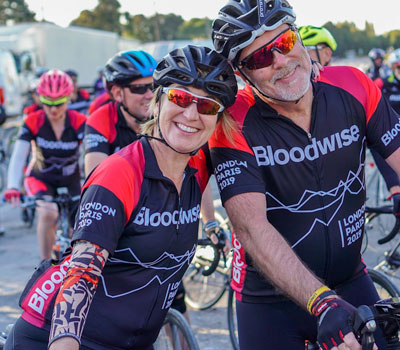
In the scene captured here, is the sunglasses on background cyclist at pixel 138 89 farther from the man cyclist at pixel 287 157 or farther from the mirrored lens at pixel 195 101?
the mirrored lens at pixel 195 101

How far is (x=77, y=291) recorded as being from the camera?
2145 millimetres

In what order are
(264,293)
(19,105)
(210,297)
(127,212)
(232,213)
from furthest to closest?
(19,105), (210,297), (264,293), (232,213), (127,212)

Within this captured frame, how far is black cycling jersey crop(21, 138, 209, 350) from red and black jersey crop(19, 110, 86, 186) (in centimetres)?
425

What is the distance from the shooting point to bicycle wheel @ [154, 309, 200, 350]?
358cm

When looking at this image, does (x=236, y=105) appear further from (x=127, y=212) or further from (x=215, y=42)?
(x=127, y=212)

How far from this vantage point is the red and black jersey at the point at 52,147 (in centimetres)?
662

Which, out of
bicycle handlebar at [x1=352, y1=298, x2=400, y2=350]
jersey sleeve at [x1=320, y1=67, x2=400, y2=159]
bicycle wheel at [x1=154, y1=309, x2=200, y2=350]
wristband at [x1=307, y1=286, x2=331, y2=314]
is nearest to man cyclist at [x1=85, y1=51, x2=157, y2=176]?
bicycle wheel at [x1=154, y1=309, x2=200, y2=350]

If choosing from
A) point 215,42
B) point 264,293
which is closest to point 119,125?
point 215,42

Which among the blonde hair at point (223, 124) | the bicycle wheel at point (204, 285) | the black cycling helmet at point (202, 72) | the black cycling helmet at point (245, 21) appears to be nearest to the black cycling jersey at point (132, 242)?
the blonde hair at point (223, 124)

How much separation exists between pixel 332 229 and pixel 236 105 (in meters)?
0.75

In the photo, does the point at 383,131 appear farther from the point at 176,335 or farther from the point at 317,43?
the point at 317,43

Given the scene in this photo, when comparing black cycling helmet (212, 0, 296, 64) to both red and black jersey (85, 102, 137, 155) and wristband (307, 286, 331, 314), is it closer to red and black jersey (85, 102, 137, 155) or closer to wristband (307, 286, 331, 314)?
wristband (307, 286, 331, 314)

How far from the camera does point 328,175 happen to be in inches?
104

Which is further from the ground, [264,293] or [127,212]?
[127,212]
